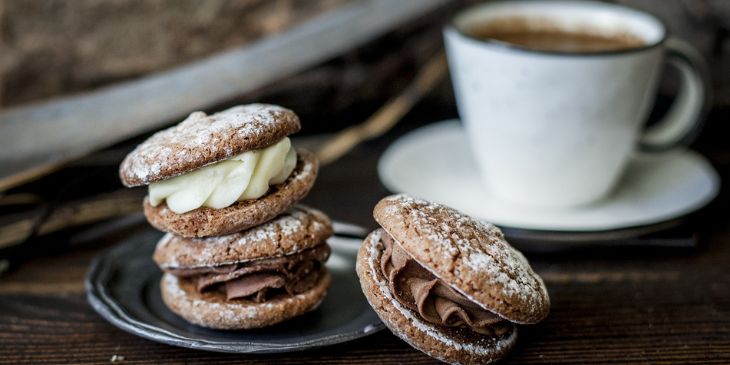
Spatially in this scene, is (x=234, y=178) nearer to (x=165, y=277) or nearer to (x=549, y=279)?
(x=165, y=277)

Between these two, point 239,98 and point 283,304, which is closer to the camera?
point 283,304

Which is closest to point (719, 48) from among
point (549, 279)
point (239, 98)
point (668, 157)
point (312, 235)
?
point (668, 157)

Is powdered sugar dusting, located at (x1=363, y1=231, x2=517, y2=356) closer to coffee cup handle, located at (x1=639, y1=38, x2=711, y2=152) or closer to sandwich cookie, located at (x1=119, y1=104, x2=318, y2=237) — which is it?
sandwich cookie, located at (x1=119, y1=104, x2=318, y2=237)

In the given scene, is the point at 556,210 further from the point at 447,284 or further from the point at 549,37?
the point at 447,284

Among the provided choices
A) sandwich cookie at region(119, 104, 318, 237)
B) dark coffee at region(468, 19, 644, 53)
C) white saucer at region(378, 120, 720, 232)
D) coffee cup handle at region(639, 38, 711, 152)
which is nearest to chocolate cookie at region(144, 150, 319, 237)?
sandwich cookie at region(119, 104, 318, 237)

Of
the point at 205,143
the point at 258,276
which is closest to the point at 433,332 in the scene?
the point at 258,276

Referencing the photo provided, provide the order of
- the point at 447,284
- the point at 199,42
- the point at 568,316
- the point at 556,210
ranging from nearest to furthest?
1. the point at 447,284
2. the point at 568,316
3. the point at 556,210
4. the point at 199,42
